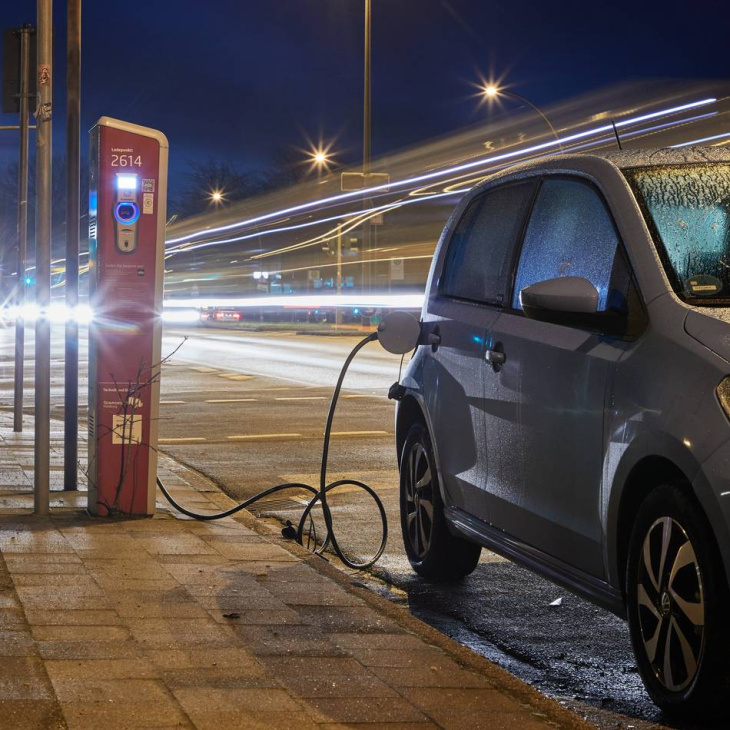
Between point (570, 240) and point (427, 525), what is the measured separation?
1.85m

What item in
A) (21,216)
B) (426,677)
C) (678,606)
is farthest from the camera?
(21,216)

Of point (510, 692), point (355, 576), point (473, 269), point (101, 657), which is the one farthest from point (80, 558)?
point (510, 692)

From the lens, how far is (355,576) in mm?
6699

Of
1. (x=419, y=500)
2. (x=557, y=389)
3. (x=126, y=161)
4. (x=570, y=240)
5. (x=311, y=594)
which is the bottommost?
(x=311, y=594)

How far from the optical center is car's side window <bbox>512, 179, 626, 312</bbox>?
15.4ft

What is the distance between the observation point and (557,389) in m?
4.76

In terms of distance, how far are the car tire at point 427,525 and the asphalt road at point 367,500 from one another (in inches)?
3.9

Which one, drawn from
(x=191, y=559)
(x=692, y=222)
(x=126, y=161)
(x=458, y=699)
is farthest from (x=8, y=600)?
(x=126, y=161)

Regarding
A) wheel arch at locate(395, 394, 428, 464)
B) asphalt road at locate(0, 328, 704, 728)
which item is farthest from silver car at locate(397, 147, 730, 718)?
asphalt road at locate(0, 328, 704, 728)

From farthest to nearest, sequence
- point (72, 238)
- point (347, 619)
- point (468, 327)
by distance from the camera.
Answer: point (72, 238) → point (468, 327) → point (347, 619)

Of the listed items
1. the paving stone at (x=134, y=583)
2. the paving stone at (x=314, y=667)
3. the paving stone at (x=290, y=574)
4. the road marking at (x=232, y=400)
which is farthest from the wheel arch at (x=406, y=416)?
the road marking at (x=232, y=400)

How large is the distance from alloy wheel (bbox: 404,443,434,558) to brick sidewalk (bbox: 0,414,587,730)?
0.51 m

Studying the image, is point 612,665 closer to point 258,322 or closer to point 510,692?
point 510,692

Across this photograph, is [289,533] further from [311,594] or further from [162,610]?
[162,610]
